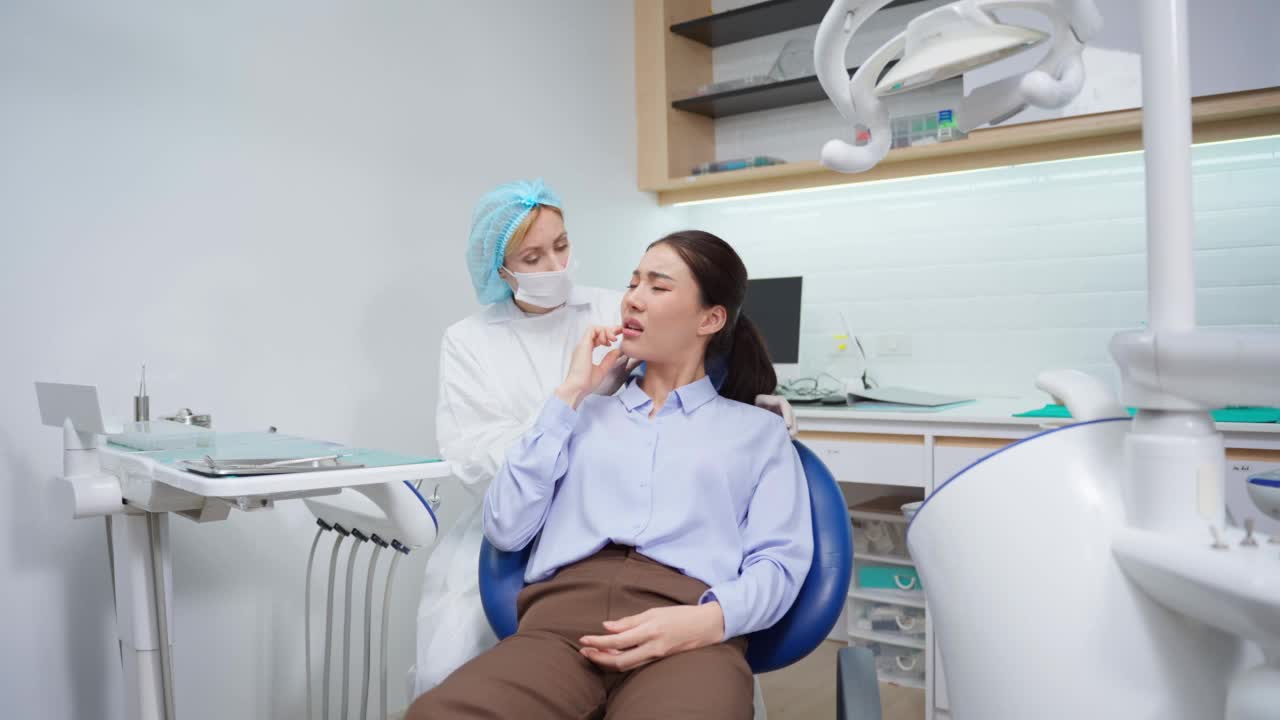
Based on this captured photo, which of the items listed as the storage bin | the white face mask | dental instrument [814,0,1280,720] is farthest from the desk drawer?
dental instrument [814,0,1280,720]

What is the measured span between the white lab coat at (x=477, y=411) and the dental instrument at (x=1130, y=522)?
1.07 meters

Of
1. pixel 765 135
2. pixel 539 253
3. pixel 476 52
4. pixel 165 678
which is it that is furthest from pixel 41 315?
pixel 765 135

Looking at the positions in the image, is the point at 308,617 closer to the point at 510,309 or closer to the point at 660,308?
the point at 510,309

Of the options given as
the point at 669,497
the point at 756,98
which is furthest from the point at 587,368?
the point at 756,98

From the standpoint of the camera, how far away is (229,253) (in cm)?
218

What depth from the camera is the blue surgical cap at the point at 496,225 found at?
2.03 meters

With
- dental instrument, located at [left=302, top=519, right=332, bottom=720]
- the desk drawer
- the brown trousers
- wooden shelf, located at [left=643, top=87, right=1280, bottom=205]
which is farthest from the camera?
the desk drawer

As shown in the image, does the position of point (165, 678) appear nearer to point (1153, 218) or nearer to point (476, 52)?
point (1153, 218)

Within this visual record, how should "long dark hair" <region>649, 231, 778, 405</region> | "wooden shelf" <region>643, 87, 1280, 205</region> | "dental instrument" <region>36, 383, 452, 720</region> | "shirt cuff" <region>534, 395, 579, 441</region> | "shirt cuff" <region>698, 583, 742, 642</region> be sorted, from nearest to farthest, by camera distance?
"shirt cuff" <region>698, 583, 742, 642</region>, "dental instrument" <region>36, 383, 452, 720</region>, "shirt cuff" <region>534, 395, 579, 441</region>, "long dark hair" <region>649, 231, 778, 405</region>, "wooden shelf" <region>643, 87, 1280, 205</region>

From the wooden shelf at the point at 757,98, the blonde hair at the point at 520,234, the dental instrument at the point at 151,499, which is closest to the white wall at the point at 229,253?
the dental instrument at the point at 151,499

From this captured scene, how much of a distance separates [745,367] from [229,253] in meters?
1.25

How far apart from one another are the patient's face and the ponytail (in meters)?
0.16

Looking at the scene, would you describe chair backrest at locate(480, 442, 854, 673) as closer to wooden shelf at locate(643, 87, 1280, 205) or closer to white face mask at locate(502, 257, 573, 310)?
white face mask at locate(502, 257, 573, 310)

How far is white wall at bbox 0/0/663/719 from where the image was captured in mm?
1862
